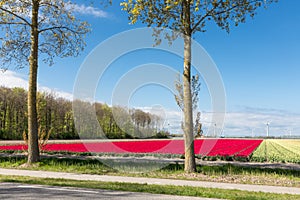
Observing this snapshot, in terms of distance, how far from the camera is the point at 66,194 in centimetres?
815

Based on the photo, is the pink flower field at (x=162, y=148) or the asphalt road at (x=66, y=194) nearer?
the asphalt road at (x=66, y=194)

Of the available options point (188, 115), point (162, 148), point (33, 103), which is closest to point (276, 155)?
point (162, 148)

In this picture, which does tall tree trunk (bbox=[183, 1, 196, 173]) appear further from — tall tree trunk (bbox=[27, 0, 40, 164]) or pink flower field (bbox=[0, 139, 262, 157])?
pink flower field (bbox=[0, 139, 262, 157])

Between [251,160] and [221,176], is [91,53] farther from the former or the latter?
[251,160]

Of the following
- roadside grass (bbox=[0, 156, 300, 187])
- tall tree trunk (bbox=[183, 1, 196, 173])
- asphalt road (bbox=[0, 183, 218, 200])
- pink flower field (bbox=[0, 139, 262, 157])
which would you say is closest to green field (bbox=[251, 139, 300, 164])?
pink flower field (bbox=[0, 139, 262, 157])

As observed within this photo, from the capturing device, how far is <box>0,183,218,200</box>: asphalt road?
7785mm

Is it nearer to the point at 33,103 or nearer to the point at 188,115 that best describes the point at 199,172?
the point at 188,115

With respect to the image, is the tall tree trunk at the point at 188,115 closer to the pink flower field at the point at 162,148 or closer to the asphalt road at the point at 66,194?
the asphalt road at the point at 66,194

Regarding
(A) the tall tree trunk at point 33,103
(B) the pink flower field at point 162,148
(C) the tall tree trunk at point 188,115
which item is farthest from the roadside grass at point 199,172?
(B) the pink flower field at point 162,148

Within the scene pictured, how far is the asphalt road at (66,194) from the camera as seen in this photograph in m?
7.79

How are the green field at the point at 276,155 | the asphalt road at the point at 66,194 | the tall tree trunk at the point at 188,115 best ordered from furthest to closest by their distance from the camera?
the green field at the point at 276,155 < the tall tree trunk at the point at 188,115 < the asphalt road at the point at 66,194

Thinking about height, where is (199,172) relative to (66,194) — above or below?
below

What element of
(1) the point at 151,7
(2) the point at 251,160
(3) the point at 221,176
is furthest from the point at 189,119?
(2) the point at 251,160

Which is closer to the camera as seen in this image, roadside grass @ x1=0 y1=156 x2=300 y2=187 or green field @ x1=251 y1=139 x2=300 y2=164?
roadside grass @ x1=0 y1=156 x2=300 y2=187
